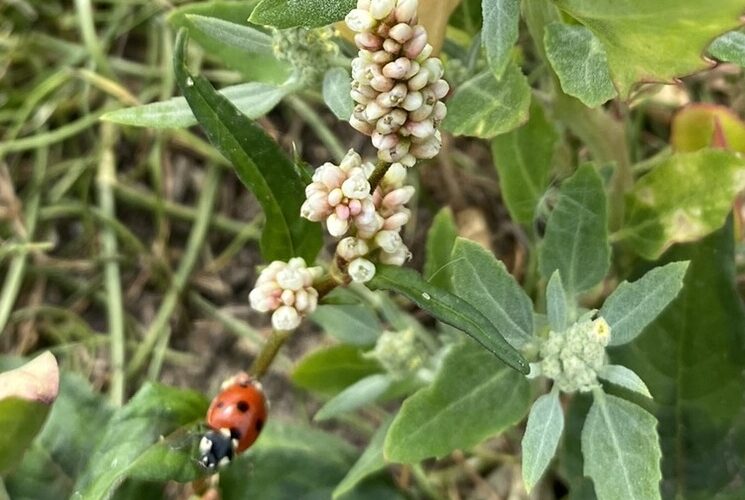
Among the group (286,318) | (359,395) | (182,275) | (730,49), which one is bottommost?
(182,275)

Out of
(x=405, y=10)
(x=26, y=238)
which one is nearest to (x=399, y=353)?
(x=405, y=10)

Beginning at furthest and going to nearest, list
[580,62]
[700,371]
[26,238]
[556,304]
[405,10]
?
1. [26,238]
2. [700,371]
3. [556,304]
4. [580,62]
5. [405,10]

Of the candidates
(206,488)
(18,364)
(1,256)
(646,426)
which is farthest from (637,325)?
(1,256)

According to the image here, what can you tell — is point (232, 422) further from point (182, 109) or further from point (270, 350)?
point (182, 109)

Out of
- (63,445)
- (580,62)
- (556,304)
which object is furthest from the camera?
(63,445)

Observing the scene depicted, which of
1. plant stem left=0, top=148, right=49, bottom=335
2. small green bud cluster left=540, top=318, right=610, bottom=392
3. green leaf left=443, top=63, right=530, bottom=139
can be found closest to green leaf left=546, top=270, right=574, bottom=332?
small green bud cluster left=540, top=318, right=610, bottom=392

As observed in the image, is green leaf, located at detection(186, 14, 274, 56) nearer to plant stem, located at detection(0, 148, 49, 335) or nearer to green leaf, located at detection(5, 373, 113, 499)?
green leaf, located at detection(5, 373, 113, 499)

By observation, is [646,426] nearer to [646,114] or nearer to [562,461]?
[562,461]
